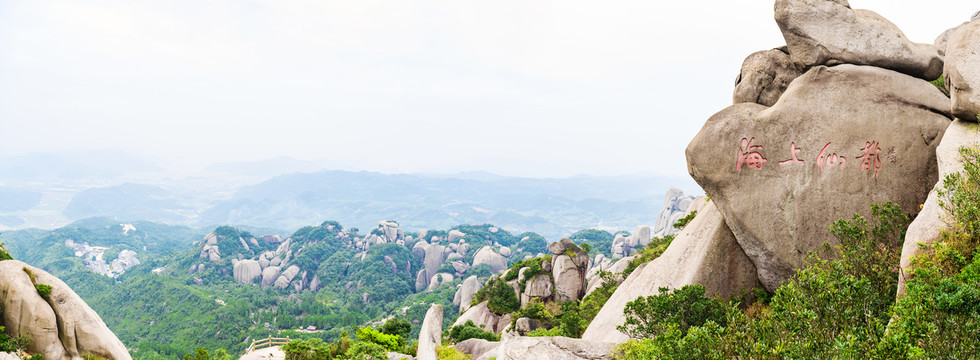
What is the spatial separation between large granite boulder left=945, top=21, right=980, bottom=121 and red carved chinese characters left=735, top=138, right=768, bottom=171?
363 centimetres

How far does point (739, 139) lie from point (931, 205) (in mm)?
3888

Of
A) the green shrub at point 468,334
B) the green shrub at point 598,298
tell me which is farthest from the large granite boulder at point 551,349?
the green shrub at point 468,334

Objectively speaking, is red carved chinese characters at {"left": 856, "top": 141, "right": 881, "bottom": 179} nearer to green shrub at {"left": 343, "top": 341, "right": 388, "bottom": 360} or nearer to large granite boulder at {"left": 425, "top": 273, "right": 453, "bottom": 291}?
green shrub at {"left": 343, "top": 341, "right": 388, "bottom": 360}

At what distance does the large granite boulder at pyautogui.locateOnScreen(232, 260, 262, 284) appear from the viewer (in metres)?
85.8

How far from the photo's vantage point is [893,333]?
5.52m

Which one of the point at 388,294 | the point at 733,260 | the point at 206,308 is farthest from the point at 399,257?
the point at 733,260

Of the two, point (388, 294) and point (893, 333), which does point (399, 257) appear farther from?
point (893, 333)

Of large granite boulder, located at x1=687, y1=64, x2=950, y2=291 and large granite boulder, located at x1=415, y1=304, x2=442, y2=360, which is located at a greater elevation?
large granite boulder, located at x1=687, y1=64, x2=950, y2=291

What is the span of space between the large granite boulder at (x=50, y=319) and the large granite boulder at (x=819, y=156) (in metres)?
24.1

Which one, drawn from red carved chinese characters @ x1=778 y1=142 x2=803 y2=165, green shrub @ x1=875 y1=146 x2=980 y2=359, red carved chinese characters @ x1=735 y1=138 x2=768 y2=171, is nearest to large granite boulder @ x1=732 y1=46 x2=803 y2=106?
red carved chinese characters @ x1=778 y1=142 x2=803 y2=165

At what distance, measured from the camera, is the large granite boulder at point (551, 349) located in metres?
9.40

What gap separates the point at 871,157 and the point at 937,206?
3.16 meters

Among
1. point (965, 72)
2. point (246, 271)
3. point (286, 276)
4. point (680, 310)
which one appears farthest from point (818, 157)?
point (246, 271)

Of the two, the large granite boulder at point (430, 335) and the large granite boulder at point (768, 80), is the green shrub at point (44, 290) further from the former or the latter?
the large granite boulder at point (768, 80)
